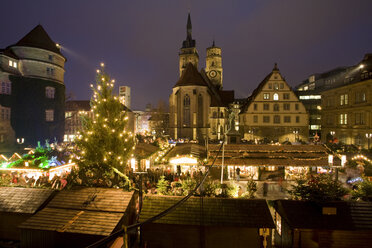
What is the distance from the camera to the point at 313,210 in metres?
7.81

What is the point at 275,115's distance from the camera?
119 ft

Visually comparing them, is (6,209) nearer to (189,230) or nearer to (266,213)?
(189,230)

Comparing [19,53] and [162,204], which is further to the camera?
[19,53]

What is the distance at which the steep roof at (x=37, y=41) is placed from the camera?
2908 centimetres

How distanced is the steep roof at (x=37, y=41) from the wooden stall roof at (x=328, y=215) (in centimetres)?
3571

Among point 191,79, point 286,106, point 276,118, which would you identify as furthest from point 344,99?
point 191,79

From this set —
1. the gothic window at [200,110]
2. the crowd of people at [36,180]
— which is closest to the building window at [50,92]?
the crowd of people at [36,180]

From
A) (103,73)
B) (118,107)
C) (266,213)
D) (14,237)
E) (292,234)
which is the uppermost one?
(103,73)

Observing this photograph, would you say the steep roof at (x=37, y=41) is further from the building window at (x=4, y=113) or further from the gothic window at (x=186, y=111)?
the gothic window at (x=186, y=111)

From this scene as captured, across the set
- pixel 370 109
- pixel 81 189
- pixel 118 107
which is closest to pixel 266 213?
pixel 81 189

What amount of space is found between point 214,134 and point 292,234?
37747 millimetres

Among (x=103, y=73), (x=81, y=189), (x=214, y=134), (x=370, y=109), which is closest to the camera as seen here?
(x=81, y=189)

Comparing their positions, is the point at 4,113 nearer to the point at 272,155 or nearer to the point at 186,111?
the point at 186,111

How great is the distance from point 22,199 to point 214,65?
66325mm
